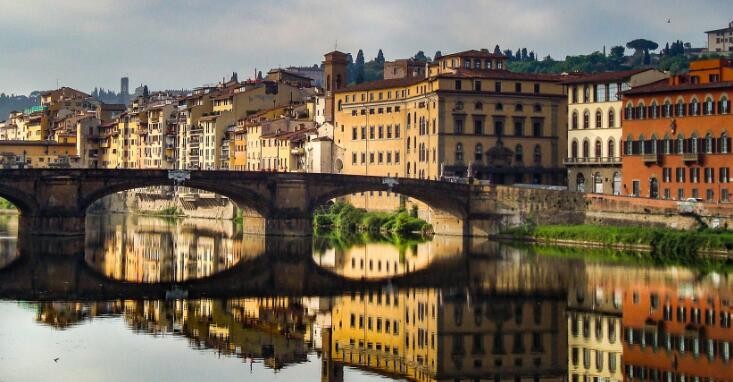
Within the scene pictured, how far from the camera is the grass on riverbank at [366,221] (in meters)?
95.8

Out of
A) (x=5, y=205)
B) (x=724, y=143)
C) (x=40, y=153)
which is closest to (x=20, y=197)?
(x=724, y=143)

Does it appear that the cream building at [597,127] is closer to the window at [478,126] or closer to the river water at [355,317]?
the window at [478,126]

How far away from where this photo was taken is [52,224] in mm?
82625

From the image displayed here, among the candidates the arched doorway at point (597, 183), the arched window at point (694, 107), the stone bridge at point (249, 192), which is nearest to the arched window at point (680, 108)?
the arched window at point (694, 107)

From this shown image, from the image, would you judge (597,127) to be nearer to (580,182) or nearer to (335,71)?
(580,182)

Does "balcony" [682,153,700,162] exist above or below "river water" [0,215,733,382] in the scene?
above

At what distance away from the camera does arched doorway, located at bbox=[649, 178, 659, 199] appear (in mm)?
84375

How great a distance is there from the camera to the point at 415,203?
3920 inches

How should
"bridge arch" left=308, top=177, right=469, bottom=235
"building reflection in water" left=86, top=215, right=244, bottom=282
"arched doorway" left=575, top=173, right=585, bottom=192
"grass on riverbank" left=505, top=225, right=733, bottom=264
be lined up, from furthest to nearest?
"arched doorway" left=575, top=173, right=585, bottom=192 → "bridge arch" left=308, top=177, right=469, bottom=235 → "grass on riverbank" left=505, top=225, right=733, bottom=264 → "building reflection in water" left=86, top=215, right=244, bottom=282

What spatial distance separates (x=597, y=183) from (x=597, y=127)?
3.99m

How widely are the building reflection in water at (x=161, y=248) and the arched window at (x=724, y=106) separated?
99.5 ft

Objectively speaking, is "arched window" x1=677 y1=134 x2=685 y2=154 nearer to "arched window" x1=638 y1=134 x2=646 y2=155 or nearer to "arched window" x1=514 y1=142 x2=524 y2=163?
"arched window" x1=638 y1=134 x2=646 y2=155

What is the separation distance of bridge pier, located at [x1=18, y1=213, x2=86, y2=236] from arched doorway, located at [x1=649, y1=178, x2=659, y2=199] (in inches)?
1441

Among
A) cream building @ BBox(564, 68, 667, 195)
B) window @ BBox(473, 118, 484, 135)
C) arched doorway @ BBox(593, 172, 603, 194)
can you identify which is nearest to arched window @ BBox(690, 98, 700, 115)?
cream building @ BBox(564, 68, 667, 195)
